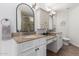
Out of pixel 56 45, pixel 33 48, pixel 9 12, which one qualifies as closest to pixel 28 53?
pixel 33 48

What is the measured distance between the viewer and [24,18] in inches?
60.3

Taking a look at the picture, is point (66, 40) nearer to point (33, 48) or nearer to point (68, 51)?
point (68, 51)

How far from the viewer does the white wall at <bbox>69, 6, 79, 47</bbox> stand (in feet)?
4.54

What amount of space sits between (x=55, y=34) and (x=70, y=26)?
0.96ft

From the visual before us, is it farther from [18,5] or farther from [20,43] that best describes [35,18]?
[20,43]

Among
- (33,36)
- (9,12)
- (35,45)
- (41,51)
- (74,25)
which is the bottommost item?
(41,51)

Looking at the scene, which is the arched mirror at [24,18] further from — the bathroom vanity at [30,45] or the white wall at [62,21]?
the white wall at [62,21]

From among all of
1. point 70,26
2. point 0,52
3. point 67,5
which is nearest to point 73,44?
point 70,26

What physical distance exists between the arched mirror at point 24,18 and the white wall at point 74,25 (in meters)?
0.71

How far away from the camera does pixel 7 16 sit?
146 cm

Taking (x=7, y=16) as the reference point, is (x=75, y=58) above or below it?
below

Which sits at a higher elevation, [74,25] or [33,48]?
[74,25]

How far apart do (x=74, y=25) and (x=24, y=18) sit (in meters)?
0.89

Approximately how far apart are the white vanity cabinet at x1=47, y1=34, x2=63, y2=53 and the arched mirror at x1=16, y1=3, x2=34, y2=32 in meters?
0.52
